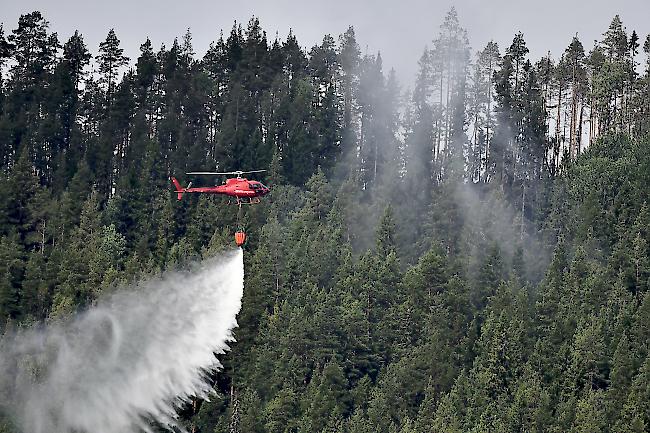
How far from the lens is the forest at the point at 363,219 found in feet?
288

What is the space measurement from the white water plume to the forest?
8.32 ft

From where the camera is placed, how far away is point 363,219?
111250 millimetres

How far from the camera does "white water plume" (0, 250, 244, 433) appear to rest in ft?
286

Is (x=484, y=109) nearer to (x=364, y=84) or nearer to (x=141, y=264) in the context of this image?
(x=364, y=84)

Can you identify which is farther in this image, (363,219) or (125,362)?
(363,219)

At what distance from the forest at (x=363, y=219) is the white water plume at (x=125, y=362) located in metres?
2.54

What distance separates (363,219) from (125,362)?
97.1 ft

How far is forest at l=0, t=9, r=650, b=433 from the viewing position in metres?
87.8

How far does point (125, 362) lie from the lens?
8906 centimetres

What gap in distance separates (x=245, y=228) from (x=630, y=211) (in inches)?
1223

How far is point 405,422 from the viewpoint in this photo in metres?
85.5

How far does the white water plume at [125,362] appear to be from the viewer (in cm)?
8719

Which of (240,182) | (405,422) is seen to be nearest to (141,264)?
(405,422)

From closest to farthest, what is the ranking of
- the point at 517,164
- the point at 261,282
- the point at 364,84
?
the point at 261,282 → the point at 517,164 → the point at 364,84
